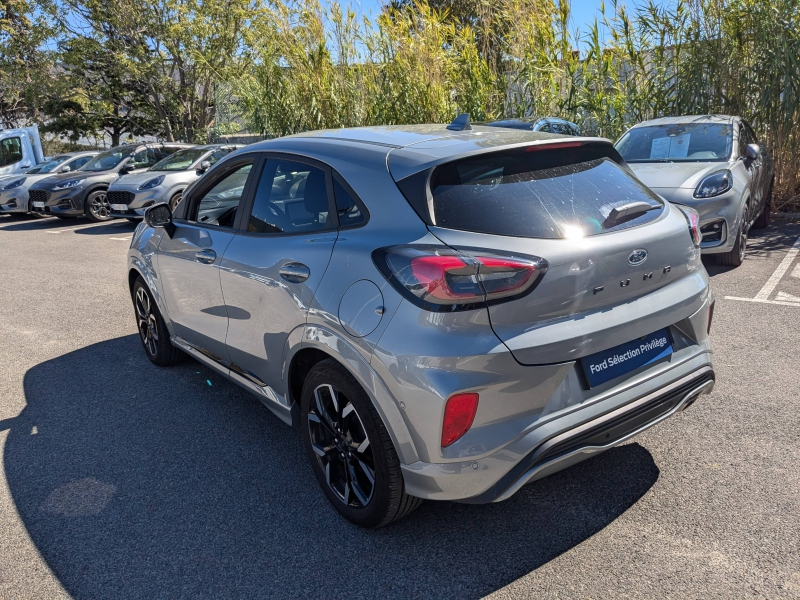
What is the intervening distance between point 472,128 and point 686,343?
1521 mm

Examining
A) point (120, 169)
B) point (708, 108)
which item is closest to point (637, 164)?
point (708, 108)

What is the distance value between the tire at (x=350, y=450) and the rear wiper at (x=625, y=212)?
1257 mm

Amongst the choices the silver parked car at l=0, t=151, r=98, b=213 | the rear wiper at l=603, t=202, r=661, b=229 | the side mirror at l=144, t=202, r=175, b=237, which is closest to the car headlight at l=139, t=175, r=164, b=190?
the silver parked car at l=0, t=151, r=98, b=213

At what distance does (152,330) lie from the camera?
5.26m

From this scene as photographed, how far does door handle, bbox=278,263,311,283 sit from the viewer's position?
3135mm

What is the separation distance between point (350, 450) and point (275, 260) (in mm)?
998

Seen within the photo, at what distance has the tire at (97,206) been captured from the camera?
15234mm

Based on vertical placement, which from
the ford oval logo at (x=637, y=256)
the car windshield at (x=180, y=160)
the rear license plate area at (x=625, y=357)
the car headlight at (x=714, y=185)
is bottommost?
the rear license plate area at (x=625, y=357)

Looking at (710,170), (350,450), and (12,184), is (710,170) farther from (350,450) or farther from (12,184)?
(12,184)

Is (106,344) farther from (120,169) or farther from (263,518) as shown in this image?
(120,169)

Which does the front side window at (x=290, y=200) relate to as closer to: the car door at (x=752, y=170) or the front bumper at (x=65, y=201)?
the car door at (x=752, y=170)

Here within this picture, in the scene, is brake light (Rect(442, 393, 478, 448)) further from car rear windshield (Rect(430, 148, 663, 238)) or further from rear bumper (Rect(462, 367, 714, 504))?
car rear windshield (Rect(430, 148, 663, 238))

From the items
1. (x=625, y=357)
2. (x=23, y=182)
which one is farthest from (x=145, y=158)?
(x=625, y=357)

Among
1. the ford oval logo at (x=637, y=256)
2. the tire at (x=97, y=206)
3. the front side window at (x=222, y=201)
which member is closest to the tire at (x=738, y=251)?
the ford oval logo at (x=637, y=256)
